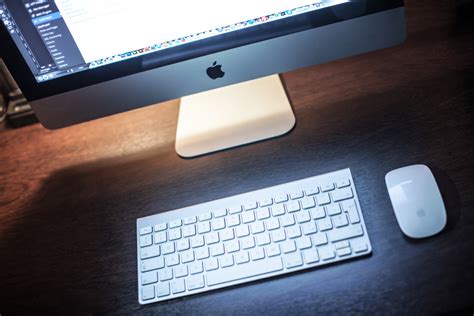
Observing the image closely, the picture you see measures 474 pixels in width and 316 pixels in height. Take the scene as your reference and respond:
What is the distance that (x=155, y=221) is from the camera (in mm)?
722

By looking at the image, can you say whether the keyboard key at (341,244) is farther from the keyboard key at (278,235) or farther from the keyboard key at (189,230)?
the keyboard key at (189,230)

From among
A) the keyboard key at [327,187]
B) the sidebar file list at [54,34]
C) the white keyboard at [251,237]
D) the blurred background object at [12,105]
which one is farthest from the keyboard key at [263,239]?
the blurred background object at [12,105]

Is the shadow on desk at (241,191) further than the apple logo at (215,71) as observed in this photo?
No

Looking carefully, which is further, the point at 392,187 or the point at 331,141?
the point at 331,141

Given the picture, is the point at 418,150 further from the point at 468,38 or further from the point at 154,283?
the point at 154,283

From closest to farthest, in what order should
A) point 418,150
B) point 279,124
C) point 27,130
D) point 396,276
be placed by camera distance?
point 396,276
point 418,150
point 279,124
point 27,130

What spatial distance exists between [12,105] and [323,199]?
73 centimetres

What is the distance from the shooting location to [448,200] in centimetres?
64

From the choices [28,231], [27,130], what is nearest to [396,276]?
[28,231]

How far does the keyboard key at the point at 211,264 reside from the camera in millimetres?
647

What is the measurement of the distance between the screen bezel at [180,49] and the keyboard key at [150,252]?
28cm

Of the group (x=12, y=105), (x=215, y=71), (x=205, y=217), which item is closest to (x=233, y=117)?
(x=215, y=71)

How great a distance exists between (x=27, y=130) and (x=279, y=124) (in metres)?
0.56

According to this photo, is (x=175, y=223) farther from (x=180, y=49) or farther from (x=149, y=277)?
(x=180, y=49)
